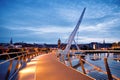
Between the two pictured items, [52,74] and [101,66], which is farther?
[101,66]

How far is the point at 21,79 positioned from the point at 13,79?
31 centimetres

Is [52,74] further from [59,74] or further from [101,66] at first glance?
[101,66]

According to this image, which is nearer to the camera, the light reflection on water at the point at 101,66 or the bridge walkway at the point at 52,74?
the light reflection on water at the point at 101,66

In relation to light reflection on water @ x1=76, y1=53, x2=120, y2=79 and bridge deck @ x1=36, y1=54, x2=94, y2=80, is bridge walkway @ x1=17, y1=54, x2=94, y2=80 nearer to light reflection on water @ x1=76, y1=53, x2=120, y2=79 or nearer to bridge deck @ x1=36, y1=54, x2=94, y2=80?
bridge deck @ x1=36, y1=54, x2=94, y2=80

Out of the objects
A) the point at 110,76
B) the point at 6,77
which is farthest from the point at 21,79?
the point at 110,76

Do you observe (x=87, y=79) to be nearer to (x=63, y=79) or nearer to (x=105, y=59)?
(x=63, y=79)

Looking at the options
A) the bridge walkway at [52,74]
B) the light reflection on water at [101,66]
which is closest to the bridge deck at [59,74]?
the bridge walkway at [52,74]

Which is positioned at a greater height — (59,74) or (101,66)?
(59,74)

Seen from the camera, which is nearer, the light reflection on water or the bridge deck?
the light reflection on water

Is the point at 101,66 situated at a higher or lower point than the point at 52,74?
lower

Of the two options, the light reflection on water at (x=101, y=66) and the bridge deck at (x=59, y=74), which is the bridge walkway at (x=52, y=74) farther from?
the light reflection on water at (x=101, y=66)

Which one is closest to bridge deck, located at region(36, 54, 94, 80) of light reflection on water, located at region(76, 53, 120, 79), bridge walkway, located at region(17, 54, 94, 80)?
bridge walkway, located at region(17, 54, 94, 80)

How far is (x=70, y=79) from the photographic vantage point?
6.30m

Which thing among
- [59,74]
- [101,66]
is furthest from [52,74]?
[101,66]
